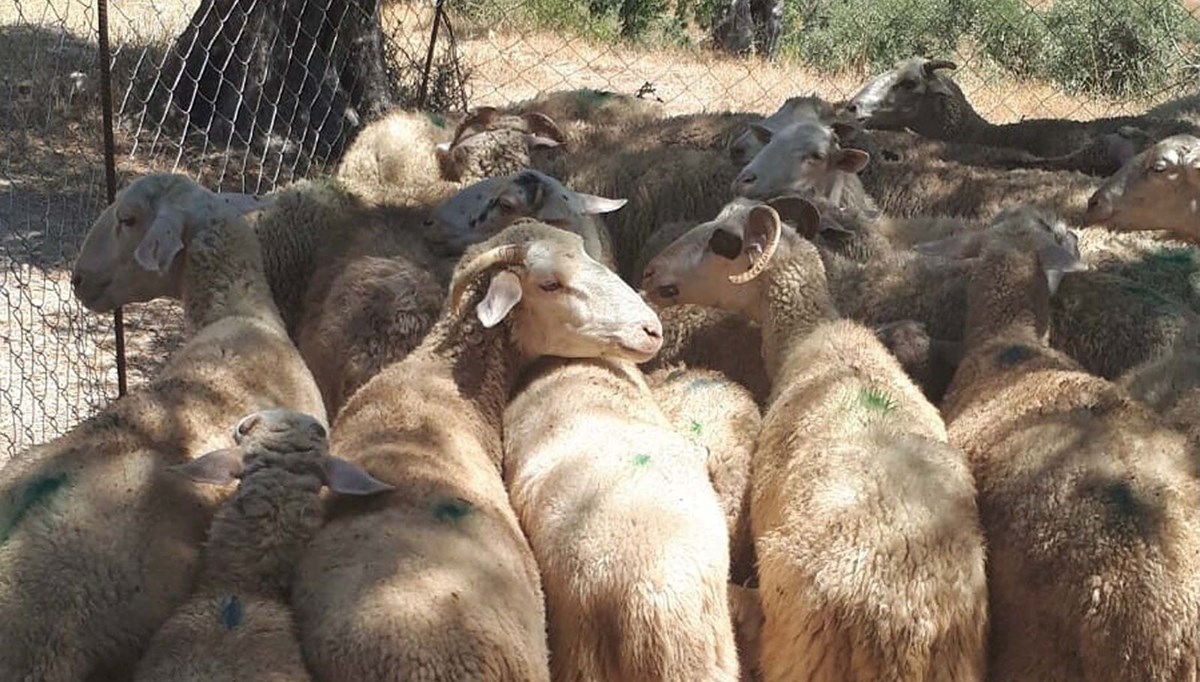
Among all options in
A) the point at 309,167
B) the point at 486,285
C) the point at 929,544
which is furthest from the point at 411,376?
the point at 309,167

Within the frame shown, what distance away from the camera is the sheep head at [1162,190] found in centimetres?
725

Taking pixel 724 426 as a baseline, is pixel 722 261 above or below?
above

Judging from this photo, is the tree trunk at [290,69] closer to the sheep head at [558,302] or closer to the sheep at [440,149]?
the sheep at [440,149]

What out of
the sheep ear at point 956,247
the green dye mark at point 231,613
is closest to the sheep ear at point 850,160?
the sheep ear at point 956,247

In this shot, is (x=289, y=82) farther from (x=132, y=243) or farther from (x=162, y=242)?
(x=162, y=242)

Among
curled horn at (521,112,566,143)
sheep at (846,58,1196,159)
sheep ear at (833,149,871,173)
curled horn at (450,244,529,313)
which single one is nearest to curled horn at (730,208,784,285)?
curled horn at (450,244,529,313)

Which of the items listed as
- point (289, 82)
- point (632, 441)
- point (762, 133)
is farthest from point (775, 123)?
point (289, 82)

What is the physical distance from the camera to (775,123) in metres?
7.91

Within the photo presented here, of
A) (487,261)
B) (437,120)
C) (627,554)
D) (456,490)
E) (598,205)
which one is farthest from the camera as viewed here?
(437,120)

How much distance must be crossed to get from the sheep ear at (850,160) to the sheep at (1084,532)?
7.74ft

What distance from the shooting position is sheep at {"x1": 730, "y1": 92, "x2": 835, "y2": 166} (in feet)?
25.1

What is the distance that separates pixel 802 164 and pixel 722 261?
1.53 m

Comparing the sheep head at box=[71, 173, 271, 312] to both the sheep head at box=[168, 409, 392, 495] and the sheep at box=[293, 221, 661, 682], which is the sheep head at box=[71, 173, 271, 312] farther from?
the sheep head at box=[168, 409, 392, 495]

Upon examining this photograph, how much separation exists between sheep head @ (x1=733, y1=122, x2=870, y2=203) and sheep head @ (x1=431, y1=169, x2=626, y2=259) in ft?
2.91
